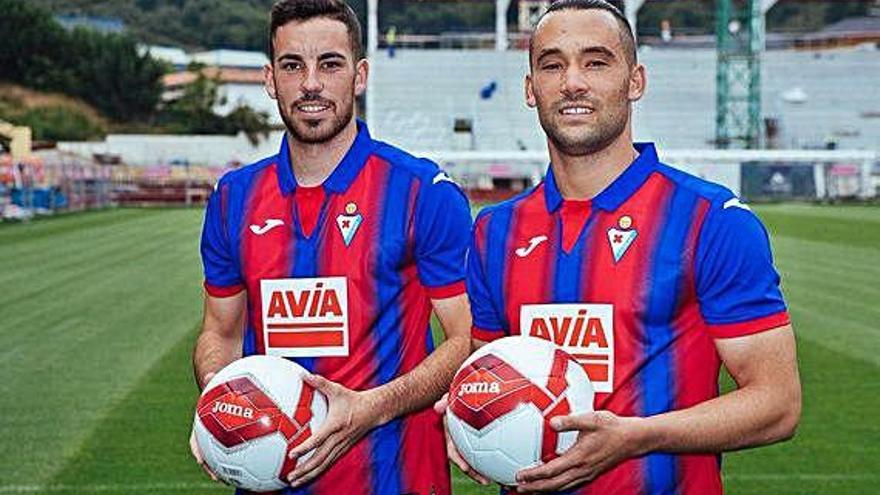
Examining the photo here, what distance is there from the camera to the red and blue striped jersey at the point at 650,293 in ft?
10.7

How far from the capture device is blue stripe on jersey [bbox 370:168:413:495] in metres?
3.97

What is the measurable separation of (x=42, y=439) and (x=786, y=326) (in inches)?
235

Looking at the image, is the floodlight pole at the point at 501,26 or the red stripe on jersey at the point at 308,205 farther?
the floodlight pole at the point at 501,26

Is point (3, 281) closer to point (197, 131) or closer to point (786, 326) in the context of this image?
point (786, 326)

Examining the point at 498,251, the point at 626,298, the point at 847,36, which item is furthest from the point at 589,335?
the point at 847,36

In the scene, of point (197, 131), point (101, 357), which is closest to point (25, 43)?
point (197, 131)

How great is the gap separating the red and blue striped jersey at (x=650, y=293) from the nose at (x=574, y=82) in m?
0.25

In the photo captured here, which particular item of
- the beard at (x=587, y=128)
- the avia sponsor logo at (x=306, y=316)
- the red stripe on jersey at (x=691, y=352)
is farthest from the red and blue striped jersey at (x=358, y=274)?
the red stripe on jersey at (x=691, y=352)

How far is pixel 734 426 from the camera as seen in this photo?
10.4 ft

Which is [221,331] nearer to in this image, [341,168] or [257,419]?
[341,168]

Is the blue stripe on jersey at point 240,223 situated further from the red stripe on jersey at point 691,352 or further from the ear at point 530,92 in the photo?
the red stripe on jersey at point 691,352

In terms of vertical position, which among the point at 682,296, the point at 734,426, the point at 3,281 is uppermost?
the point at 682,296

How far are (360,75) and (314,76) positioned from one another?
187 millimetres

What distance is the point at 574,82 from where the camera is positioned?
10.9 ft
